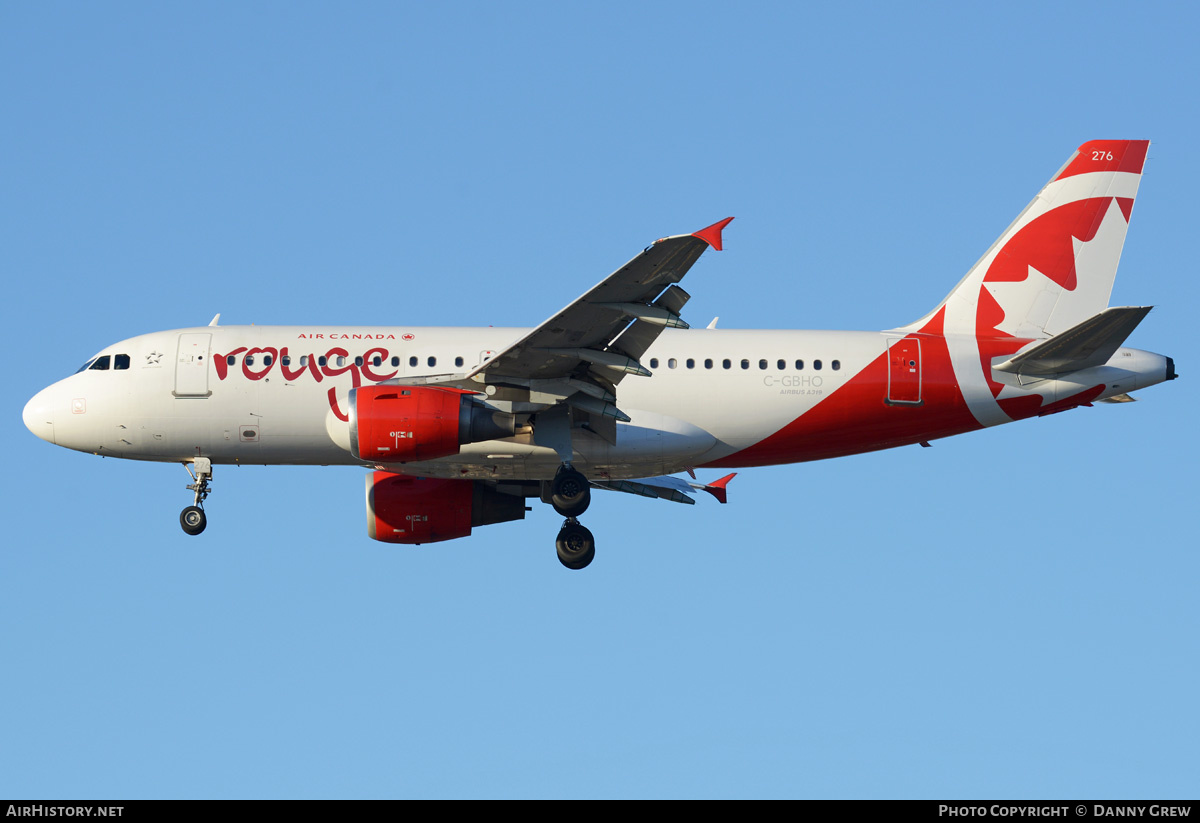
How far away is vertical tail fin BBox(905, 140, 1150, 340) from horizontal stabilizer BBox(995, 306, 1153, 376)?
5.43 feet

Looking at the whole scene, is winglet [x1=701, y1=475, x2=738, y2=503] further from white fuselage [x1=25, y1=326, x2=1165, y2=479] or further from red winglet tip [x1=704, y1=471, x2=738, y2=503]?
white fuselage [x1=25, y1=326, x2=1165, y2=479]

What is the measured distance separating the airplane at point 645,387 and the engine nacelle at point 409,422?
6 centimetres

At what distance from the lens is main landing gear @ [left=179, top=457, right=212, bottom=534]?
114ft

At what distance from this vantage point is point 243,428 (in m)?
33.8

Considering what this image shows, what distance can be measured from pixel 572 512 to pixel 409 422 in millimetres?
4504

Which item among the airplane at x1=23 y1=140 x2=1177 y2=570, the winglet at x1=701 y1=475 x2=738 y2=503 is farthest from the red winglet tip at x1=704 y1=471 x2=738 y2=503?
the airplane at x1=23 y1=140 x2=1177 y2=570

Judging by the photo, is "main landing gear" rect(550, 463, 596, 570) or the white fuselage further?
the white fuselage

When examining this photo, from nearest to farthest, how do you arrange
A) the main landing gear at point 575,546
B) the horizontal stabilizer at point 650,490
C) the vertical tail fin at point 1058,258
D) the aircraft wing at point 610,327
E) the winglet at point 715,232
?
1. the winglet at point 715,232
2. the aircraft wing at point 610,327
3. the main landing gear at point 575,546
4. the vertical tail fin at point 1058,258
5. the horizontal stabilizer at point 650,490

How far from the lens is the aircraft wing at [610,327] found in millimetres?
27234

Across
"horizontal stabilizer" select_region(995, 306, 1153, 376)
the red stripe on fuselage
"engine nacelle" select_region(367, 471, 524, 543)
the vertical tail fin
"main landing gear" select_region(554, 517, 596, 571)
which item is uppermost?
the vertical tail fin

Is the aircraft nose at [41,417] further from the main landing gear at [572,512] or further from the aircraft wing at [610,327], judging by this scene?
the main landing gear at [572,512]

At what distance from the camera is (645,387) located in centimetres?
3375

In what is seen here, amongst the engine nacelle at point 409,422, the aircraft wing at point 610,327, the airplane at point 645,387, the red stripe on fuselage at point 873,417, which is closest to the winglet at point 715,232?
the aircraft wing at point 610,327
